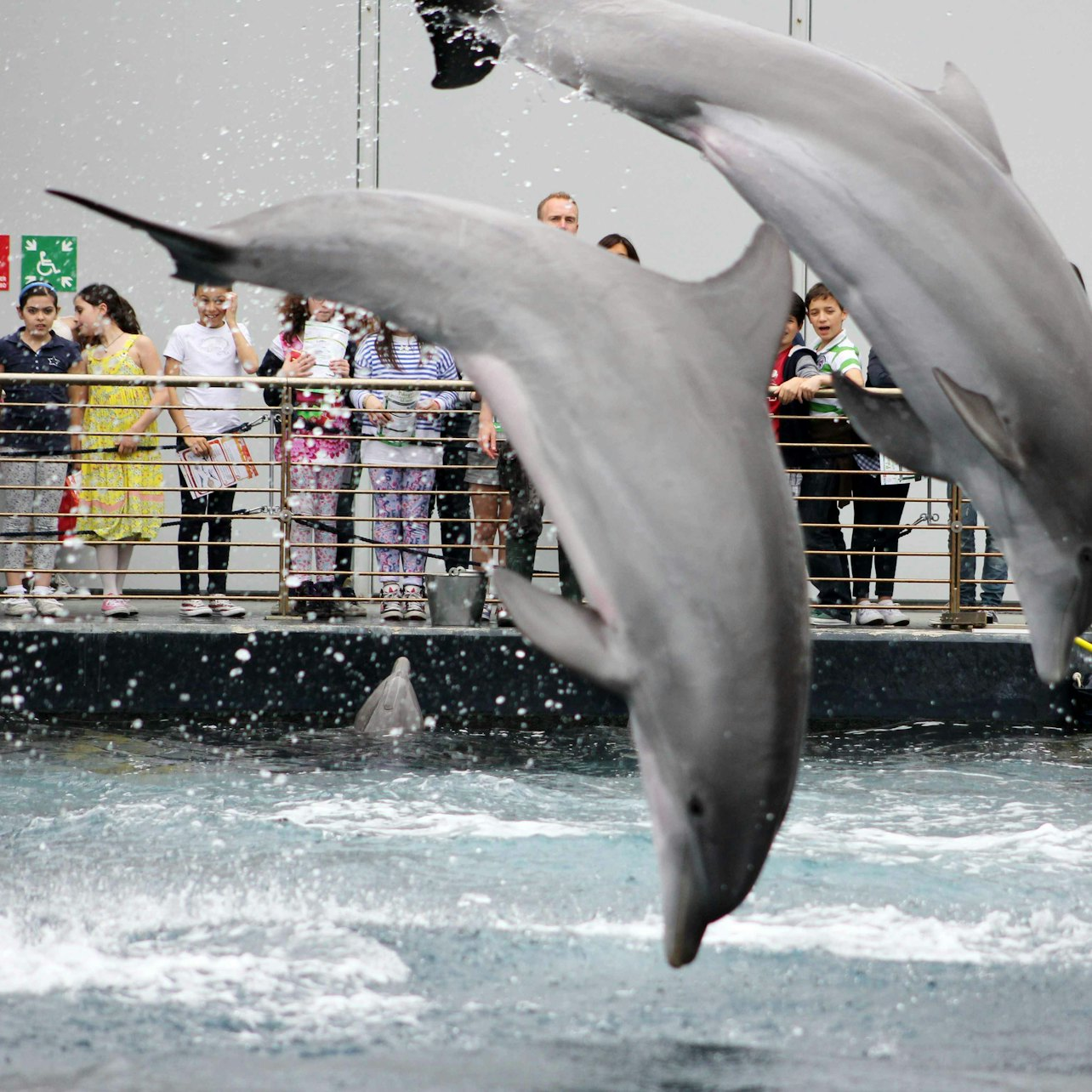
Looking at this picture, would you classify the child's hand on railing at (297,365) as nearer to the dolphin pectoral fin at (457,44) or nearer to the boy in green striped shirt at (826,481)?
the boy in green striped shirt at (826,481)

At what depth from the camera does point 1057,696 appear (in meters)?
9.05

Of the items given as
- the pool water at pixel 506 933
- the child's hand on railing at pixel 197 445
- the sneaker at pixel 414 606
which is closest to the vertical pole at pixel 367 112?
the child's hand on railing at pixel 197 445

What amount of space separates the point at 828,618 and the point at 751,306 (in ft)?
23.9

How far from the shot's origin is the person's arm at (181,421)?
9.56m

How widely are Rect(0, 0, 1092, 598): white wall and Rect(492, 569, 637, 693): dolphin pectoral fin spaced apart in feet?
32.6

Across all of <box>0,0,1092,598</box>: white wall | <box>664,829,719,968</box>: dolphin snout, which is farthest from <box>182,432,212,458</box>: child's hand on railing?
<box>664,829,719,968</box>: dolphin snout

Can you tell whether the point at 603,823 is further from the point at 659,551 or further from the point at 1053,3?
the point at 1053,3

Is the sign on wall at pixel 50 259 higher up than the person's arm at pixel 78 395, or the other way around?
the sign on wall at pixel 50 259

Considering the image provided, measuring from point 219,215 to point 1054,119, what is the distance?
6.61 meters

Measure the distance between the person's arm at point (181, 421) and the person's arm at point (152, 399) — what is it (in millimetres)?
86

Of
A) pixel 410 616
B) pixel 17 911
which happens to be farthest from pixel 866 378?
pixel 17 911

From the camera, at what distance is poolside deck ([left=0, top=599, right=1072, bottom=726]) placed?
905cm

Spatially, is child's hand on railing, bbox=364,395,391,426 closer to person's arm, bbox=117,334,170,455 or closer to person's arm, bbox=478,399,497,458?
person's arm, bbox=478,399,497,458

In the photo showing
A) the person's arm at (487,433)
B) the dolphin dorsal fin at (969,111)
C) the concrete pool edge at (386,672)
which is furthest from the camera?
the concrete pool edge at (386,672)
